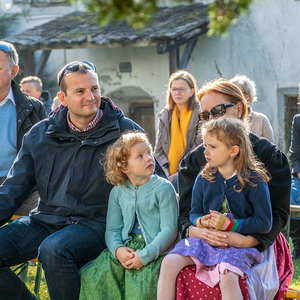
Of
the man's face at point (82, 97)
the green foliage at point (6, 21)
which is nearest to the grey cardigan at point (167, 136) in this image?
the man's face at point (82, 97)

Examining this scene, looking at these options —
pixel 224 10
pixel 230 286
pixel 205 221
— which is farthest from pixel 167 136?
pixel 224 10

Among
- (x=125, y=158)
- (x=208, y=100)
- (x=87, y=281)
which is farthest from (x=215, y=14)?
(x=87, y=281)

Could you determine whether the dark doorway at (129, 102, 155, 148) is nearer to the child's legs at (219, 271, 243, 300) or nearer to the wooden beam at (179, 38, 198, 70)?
the wooden beam at (179, 38, 198, 70)

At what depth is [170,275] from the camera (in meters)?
2.74

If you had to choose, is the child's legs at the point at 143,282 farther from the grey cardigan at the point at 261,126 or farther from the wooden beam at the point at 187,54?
the wooden beam at the point at 187,54

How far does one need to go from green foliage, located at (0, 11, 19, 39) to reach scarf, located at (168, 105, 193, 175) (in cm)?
819

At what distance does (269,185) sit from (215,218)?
0.44 m

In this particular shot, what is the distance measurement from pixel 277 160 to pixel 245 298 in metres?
0.86

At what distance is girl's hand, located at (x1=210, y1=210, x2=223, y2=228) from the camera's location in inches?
108

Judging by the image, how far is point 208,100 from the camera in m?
3.14

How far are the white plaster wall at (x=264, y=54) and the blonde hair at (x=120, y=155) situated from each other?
7.78 m

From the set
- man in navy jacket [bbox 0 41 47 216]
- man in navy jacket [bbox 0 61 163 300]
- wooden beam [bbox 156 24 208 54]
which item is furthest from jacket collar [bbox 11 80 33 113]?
wooden beam [bbox 156 24 208 54]

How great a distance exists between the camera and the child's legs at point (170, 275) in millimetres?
2734

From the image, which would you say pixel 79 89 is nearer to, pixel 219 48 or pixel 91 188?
pixel 91 188
